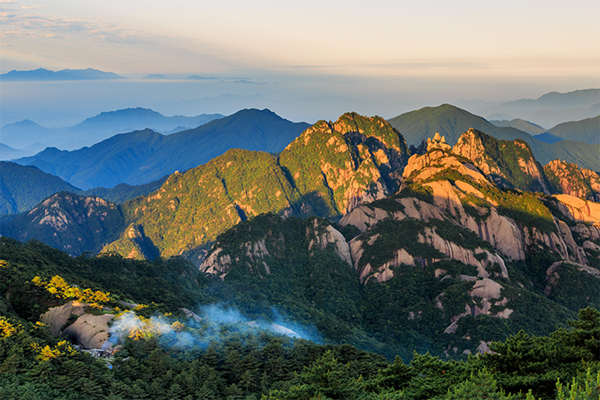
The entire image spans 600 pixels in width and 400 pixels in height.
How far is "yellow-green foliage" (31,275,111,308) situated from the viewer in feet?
188

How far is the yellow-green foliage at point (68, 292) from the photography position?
57.2 m

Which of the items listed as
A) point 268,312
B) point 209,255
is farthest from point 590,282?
point 209,255

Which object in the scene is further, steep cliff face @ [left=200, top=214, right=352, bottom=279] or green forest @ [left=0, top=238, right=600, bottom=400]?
steep cliff face @ [left=200, top=214, right=352, bottom=279]

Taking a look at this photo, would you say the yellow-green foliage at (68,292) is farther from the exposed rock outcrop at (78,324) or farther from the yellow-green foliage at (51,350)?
the yellow-green foliage at (51,350)

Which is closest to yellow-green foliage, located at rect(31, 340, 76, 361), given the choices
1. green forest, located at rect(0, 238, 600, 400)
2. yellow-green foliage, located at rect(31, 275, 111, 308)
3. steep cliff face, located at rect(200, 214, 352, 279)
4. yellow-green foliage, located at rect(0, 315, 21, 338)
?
green forest, located at rect(0, 238, 600, 400)

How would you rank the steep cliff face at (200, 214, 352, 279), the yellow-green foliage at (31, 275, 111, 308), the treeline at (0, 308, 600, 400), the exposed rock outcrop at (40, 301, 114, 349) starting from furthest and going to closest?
the steep cliff face at (200, 214, 352, 279) < the yellow-green foliage at (31, 275, 111, 308) < the exposed rock outcrop at (40, 301, 114, 349) < the treeline at (0, 308, 600, 400)

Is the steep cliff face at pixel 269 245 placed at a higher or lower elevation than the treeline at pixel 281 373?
lower

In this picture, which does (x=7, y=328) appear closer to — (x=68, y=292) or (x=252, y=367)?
(x=68, y=292)

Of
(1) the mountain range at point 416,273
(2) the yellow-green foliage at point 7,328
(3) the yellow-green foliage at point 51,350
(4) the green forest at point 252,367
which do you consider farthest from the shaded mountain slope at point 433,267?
(2) the yellow-green foliage at point 7,328

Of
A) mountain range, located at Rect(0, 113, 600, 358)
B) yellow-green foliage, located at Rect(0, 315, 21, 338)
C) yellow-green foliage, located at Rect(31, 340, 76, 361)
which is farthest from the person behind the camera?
mountain range, located at Rect(0, 113, 600, 358)

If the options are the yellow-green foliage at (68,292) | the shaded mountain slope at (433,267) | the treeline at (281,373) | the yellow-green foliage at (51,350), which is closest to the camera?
the treeline at (281,373)

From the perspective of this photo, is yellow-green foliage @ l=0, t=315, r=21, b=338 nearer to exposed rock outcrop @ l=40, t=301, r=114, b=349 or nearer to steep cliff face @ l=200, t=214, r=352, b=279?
exposed rock outcrop @ l=40, t=301, r=114, b=349

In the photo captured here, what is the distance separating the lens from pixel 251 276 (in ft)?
517

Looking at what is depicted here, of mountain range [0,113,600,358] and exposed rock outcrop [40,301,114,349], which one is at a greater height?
exposed rock outcrop [40,301,114,349]
